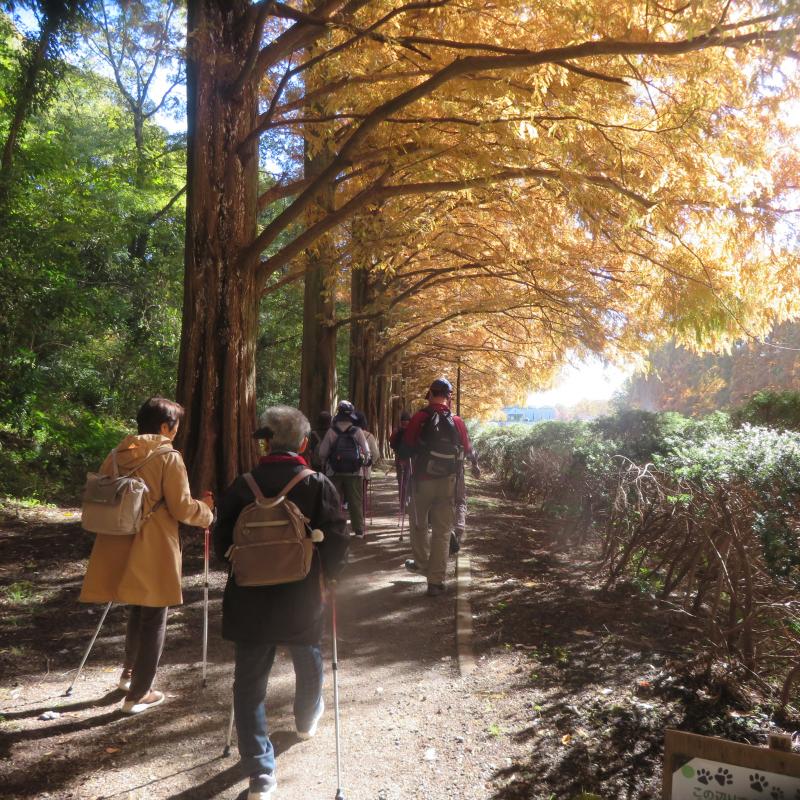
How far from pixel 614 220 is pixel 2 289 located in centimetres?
832

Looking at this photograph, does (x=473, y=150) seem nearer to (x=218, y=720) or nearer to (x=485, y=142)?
(x=485, y=142)

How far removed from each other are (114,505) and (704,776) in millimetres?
2876

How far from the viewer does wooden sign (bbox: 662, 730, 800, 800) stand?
184cm

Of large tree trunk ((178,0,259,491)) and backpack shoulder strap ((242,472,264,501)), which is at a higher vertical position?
large tree trunk ((178,0,259,491))

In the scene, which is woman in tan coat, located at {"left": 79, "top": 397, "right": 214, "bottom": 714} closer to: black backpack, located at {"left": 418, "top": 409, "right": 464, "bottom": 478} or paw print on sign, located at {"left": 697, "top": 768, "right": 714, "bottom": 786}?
paw print on sign, located at {"left": 697, "top": 768, "right": 714, "bottom": 786}

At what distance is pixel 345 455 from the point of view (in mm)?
8336

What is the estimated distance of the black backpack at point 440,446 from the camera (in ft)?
21.2

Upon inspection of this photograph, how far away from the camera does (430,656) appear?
16.4 feet

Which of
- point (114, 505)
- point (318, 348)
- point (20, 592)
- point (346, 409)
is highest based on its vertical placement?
point (318, 348)

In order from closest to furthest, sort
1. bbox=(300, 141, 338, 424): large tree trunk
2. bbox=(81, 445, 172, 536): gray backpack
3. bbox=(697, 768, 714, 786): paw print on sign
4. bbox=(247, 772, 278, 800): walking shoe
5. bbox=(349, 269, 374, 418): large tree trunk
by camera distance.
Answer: bbox=(697, 768, 714, 786): paw print on sign < bbox=(247, 772, 278, 800): walking shoe < bbox=(81, 445, 172, 536): gray backpack < bbox=(300, 141, 338, 424): large tree trunk < bbox=(349, 269, 374, 418): large tree trunk

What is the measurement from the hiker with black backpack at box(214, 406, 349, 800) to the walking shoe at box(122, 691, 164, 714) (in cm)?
117

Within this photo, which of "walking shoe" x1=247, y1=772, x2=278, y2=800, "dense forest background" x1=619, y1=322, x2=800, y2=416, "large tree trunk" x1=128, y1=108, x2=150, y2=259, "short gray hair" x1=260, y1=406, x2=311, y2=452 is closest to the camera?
"walking shoe" x1=247, y1=772, x2=278, y2=800

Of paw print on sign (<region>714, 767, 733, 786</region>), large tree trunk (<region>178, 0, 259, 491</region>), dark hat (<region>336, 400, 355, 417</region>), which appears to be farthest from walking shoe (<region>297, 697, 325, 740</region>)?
dark hat (<region>336, 400, 355, 417</region>)

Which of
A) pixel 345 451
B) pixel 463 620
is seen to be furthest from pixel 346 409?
pixel 463 620
